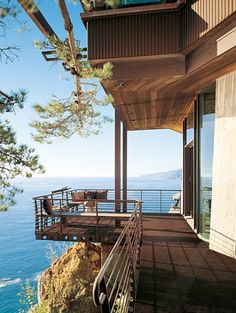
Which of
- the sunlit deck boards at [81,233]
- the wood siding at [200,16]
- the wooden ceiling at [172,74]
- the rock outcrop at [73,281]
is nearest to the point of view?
the wood siding at [200,16]

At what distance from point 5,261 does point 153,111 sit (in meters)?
40.4

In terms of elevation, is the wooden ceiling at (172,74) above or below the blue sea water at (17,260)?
above

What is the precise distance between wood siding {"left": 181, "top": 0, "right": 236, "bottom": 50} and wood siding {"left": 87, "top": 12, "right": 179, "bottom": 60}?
207 mm

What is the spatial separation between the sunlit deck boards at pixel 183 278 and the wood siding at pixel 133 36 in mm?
4087

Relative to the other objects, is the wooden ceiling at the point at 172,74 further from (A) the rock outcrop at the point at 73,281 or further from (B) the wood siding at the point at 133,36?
(A) the rock outcrop at the point at 73,281

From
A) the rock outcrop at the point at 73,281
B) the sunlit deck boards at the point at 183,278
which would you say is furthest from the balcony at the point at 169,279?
the rock outcrop at the point at 73,281

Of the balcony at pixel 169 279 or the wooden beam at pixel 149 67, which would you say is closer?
the balcony at pixel 169 279

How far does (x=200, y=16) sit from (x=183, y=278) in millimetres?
4476

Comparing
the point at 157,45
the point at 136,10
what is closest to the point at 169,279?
the point at 157,45

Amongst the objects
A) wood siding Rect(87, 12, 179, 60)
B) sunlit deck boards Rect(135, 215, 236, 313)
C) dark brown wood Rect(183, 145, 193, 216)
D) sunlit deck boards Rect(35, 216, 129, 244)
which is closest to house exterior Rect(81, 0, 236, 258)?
wood siding Rect(87, 12, 179, 60)

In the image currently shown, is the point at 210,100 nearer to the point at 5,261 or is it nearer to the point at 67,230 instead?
the point at 67,230

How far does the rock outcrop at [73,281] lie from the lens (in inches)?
262

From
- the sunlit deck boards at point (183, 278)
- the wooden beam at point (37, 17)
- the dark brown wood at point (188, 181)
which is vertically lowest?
the sunlit deck boards at point (183, 278)

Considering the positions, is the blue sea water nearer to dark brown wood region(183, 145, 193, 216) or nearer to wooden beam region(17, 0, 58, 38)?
dark brown wood region(183, 145, 193, 216)
